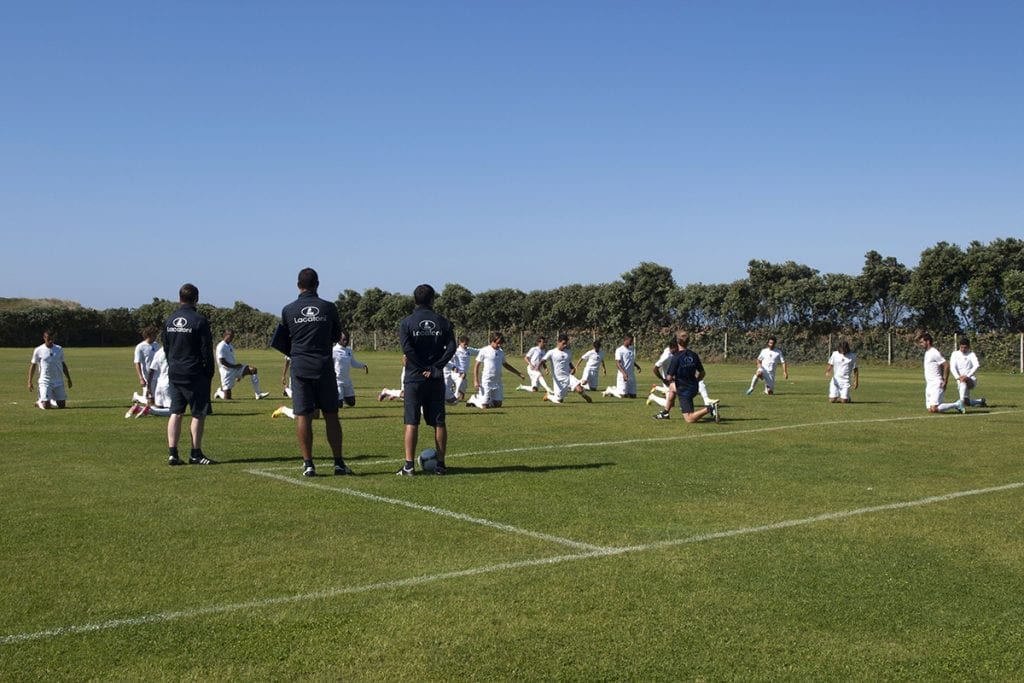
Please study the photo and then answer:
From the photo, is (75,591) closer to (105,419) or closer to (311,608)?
(311,608)

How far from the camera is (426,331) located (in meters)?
11.6

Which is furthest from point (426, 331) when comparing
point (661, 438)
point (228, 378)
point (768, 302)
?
point (768, 302)

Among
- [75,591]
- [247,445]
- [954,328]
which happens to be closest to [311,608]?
[75,591]

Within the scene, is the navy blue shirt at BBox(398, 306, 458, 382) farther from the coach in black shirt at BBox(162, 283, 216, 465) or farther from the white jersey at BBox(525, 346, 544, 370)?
the white jersey at BBox(525, 346, 544, 370)

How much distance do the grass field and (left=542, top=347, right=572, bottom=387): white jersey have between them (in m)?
10.9

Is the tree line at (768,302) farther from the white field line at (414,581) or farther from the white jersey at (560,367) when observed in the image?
the white field line at (414,581)

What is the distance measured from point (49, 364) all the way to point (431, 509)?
16439 mm

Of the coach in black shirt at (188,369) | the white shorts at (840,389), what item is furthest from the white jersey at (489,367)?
the coach in black shirt at (188,369)

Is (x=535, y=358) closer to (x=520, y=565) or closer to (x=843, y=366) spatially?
(x=843, y=366)

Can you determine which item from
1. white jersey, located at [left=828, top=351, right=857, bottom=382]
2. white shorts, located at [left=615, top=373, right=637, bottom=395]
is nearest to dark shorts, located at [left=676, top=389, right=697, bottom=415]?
white jersey, located at [left=828, top=351, right=857, bottom=382]

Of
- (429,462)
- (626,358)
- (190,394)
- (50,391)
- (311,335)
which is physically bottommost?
(429,462)

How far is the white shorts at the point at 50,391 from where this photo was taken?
875 inches

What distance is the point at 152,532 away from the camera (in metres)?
8.20

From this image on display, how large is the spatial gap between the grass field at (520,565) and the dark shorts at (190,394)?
0.80m
